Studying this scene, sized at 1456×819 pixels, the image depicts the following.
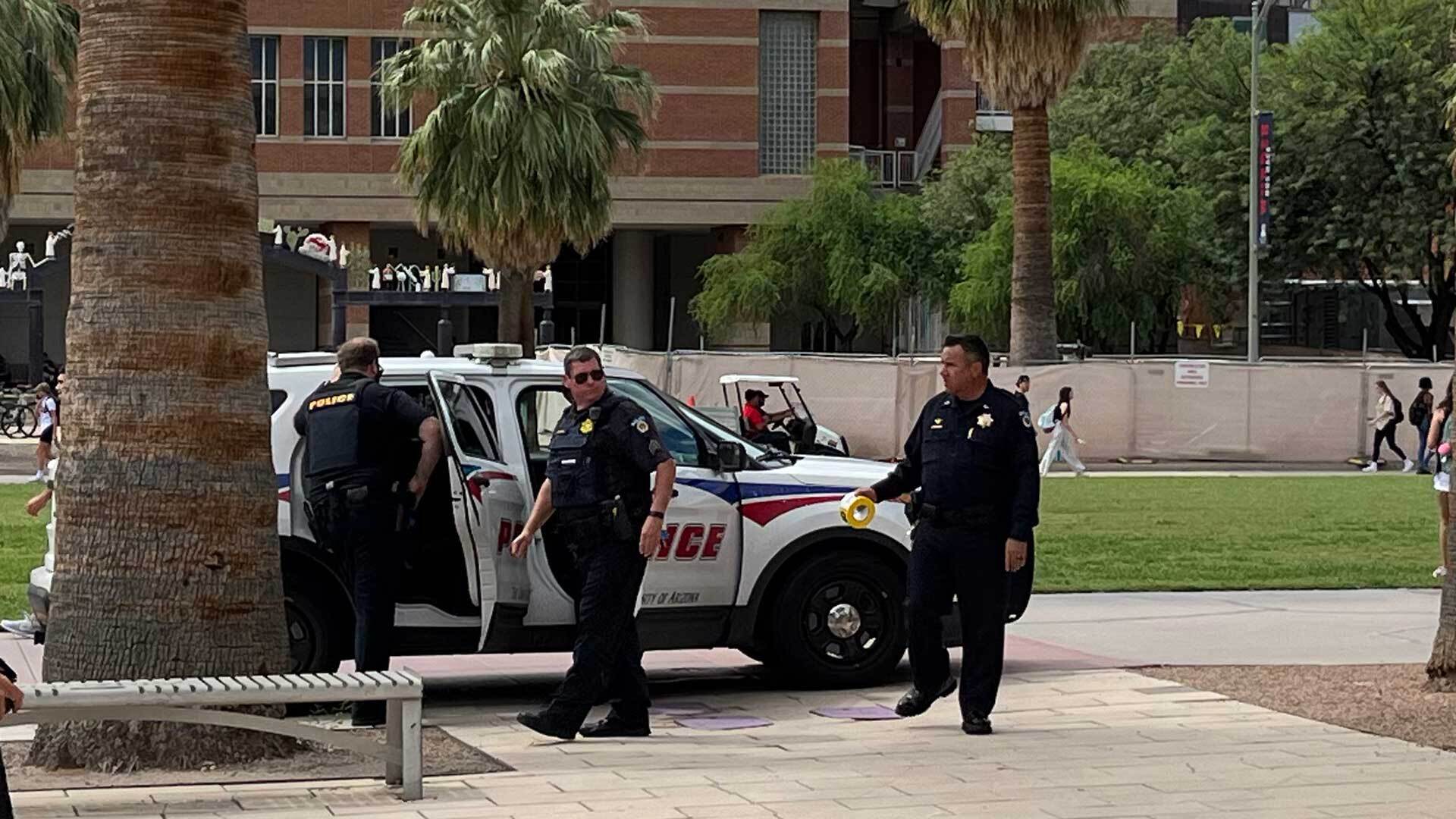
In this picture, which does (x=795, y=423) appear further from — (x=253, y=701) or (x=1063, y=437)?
(x=253, y=701)

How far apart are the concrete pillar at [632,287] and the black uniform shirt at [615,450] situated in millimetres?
57289

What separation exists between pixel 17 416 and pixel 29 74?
926 centimetres

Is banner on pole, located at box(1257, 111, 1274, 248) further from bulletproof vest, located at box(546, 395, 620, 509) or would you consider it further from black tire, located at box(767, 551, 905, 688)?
bulletproof vest, located at box(546, 395, 620, 509)

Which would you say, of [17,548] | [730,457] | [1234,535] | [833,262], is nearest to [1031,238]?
[1234,535]

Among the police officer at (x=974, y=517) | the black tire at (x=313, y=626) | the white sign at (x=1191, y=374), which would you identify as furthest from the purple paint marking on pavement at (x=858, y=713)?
the white sign at (x=1191, y=374)

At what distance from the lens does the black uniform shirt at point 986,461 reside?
31.1 ft

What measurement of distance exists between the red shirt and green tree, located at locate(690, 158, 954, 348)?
23370mm

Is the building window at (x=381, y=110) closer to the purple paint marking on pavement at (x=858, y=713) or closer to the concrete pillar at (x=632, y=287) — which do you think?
the concrete pillar at (x=632, y=287)

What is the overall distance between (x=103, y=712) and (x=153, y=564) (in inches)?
34.9

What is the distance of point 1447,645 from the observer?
10.3 metres

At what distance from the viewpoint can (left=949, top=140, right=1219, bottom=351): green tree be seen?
155ft

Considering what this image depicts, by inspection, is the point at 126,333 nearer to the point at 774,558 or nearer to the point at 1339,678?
the point at 774,558

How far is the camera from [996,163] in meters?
53.8

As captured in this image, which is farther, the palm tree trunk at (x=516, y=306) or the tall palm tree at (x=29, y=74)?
the palm tree trunk at (x=516, y=306)
